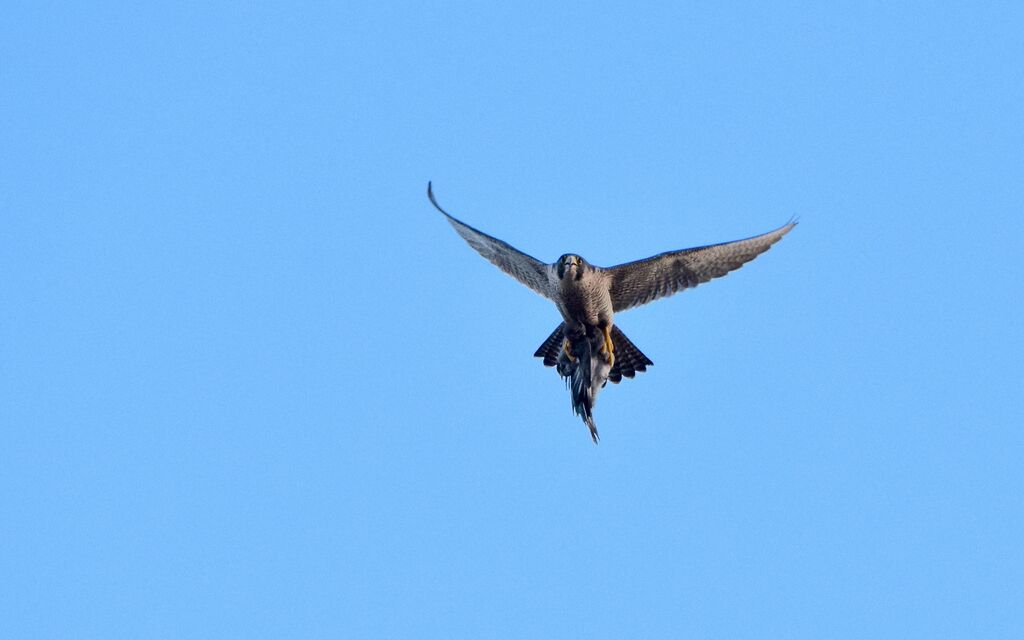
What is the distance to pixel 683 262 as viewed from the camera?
20516 millimetres

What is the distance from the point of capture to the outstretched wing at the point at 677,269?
2031 centimetres

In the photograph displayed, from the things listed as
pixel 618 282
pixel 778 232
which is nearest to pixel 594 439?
pixel 618 282

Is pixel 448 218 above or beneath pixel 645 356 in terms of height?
above

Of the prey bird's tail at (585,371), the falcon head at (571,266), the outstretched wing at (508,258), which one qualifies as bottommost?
the prey bird's tail at (585,371)

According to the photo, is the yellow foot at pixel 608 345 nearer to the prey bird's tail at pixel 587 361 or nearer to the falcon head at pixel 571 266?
the prey bird's tail at pixel 587 361

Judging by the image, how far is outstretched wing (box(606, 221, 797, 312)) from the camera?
20.3m

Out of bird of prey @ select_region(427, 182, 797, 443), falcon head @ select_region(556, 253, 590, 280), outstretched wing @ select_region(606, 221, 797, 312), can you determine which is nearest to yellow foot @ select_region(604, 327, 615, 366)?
bird of prey @ select_region(427, 182, 797, 443)

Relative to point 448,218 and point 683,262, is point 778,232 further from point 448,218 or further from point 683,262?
point 448,218

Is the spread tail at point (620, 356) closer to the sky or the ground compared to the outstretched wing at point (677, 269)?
closer to the ground

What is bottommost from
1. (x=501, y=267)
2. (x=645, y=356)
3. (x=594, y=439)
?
(x=594, y=439)

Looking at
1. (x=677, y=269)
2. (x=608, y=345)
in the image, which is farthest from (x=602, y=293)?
(x=677, y=269)

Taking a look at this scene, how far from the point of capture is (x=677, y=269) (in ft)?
67.7

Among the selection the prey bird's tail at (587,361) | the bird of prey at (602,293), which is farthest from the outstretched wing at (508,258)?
the prey bird's tail at (587,361)

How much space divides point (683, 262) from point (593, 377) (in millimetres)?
2025
